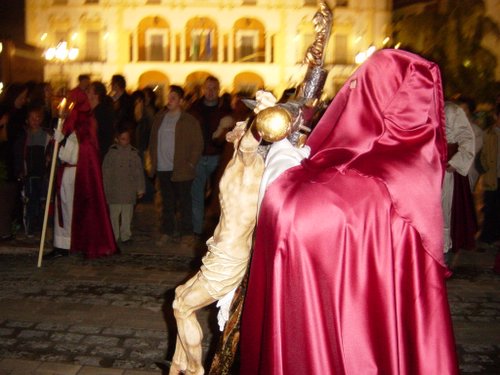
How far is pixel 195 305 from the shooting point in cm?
304

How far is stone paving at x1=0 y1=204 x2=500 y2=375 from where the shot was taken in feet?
14.2

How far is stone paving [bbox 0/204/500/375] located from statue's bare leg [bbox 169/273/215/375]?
796mm

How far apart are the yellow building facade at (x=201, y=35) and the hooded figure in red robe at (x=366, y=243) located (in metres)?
41.8

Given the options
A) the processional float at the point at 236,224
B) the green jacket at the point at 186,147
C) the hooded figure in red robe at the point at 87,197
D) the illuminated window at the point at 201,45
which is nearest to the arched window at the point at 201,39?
the illuminated window at the point at 201,45

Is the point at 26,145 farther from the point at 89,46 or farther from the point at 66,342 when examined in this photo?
the point at 89,46

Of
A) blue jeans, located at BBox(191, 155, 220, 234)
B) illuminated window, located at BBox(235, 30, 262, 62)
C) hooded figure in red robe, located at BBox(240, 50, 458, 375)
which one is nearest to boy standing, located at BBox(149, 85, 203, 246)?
blue jeans, located at BBox(191, 155, 220, 234)

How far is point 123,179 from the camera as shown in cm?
788

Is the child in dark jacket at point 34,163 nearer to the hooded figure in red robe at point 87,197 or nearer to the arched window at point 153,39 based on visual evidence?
the hooded figure in red robe at point 87,197

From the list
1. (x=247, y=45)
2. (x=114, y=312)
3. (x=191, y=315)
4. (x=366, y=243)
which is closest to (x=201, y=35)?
(x=247, y=45)

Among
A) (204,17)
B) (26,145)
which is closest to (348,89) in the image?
(26,145)

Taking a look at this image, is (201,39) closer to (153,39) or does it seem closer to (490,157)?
(153,39)

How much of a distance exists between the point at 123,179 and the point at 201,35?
39.5m

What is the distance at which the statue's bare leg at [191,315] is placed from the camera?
302 centimetres

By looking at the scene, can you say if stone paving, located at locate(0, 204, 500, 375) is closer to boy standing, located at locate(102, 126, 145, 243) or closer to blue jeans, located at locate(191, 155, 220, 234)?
boy standing, located at locate(102, 126, 145, 243)
